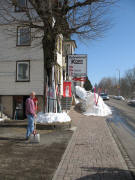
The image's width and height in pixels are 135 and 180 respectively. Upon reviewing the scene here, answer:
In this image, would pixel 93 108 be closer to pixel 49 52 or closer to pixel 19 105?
pixel 19 105

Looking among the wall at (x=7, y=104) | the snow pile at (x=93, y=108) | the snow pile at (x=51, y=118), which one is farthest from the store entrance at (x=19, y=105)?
the snow pile at (x=51, y=118)

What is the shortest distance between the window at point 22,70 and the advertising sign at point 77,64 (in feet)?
9.93

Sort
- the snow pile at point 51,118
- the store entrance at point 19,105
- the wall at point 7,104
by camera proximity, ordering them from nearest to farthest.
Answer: the snow pile at point 51,118 < the wall at point 7,104 < the store entrance at point 19,105

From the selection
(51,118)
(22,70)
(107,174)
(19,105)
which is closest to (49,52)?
(51,118)

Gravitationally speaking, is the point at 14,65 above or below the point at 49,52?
below

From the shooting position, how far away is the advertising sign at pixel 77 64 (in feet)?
48.3

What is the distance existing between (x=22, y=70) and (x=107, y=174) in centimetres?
1215

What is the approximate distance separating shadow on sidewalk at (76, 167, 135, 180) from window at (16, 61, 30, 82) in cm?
1138

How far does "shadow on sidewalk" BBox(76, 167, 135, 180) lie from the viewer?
4.34 metres

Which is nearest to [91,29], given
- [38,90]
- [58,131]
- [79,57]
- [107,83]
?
[79,57]

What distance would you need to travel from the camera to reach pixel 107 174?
14.9 feet

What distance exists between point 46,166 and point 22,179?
0.88 meters

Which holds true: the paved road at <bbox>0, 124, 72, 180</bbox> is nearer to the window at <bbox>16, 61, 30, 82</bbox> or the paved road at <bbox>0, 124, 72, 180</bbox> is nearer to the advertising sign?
the advertising sign

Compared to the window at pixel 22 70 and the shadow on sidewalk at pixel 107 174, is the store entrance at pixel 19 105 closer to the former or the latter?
the window at pixel 22 70
